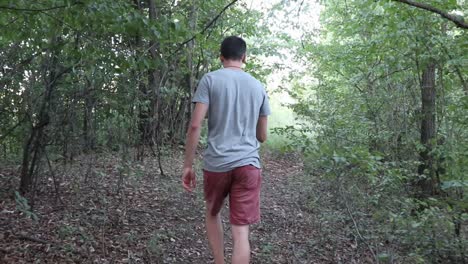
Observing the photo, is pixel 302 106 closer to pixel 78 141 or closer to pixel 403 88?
pixel 403 88

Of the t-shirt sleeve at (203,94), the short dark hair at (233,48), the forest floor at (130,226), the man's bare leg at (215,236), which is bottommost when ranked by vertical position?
the forest floor at (130,226)

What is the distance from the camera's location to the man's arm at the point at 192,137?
290cm

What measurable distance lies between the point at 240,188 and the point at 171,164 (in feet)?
18.1

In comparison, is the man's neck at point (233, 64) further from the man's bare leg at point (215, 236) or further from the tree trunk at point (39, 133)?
the tree trunk at point (39, 133)

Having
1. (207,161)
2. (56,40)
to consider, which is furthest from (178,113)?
(207,161)

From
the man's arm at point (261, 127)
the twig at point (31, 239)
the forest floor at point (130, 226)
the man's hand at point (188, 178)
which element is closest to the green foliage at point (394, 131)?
the forest floor at point (130, 226)

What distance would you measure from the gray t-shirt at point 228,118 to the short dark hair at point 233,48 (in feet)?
0.39

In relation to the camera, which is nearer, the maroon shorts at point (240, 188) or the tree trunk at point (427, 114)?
the maroon shorts at point (240, 188)

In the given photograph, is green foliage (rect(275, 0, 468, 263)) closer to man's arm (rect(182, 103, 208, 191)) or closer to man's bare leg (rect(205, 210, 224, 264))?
man's bare leg (rect(205, 210, 224, 264))

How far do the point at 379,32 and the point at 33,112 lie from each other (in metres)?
5.12

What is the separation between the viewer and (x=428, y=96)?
682 cm

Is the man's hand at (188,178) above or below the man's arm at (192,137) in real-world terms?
below

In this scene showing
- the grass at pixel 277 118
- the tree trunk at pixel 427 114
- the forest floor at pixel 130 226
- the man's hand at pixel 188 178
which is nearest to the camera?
the man's hand at pixel 188 178

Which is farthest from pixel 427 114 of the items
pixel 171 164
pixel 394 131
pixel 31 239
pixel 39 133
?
pixel 31 239
